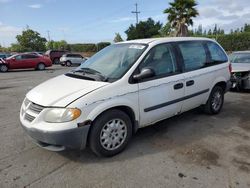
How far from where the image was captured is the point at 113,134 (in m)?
3.53

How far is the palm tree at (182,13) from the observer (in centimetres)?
2572

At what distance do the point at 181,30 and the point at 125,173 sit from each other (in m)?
25.1

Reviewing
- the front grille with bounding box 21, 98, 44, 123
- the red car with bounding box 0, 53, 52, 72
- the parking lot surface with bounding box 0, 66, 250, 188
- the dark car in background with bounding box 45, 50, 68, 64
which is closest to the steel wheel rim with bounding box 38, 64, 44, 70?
the red car with bounding box 0, 53, 52, 72

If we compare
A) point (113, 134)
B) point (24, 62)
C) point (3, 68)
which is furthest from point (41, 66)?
point (113, 134)

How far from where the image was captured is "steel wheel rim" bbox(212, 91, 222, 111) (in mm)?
5413

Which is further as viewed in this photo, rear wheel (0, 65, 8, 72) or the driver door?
rear wheel (0, 65, 8, 72)

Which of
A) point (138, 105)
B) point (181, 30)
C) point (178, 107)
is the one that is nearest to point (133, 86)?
point (138, 105)

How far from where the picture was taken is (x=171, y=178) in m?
3.00

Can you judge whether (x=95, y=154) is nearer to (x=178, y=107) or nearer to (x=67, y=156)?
(x=67, y=156)

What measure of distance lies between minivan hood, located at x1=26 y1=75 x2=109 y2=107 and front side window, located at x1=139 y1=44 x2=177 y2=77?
2.90 feet

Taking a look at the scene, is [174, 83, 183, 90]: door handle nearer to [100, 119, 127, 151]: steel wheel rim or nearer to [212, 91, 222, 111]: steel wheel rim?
[100, 119, 127, 151]: steel wheel rim

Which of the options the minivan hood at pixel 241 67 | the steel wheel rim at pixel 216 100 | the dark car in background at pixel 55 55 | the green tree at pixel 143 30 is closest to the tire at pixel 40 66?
the dark car in background at pixel 55 55

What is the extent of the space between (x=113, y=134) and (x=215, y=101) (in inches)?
117

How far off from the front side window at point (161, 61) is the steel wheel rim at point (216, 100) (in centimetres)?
174
